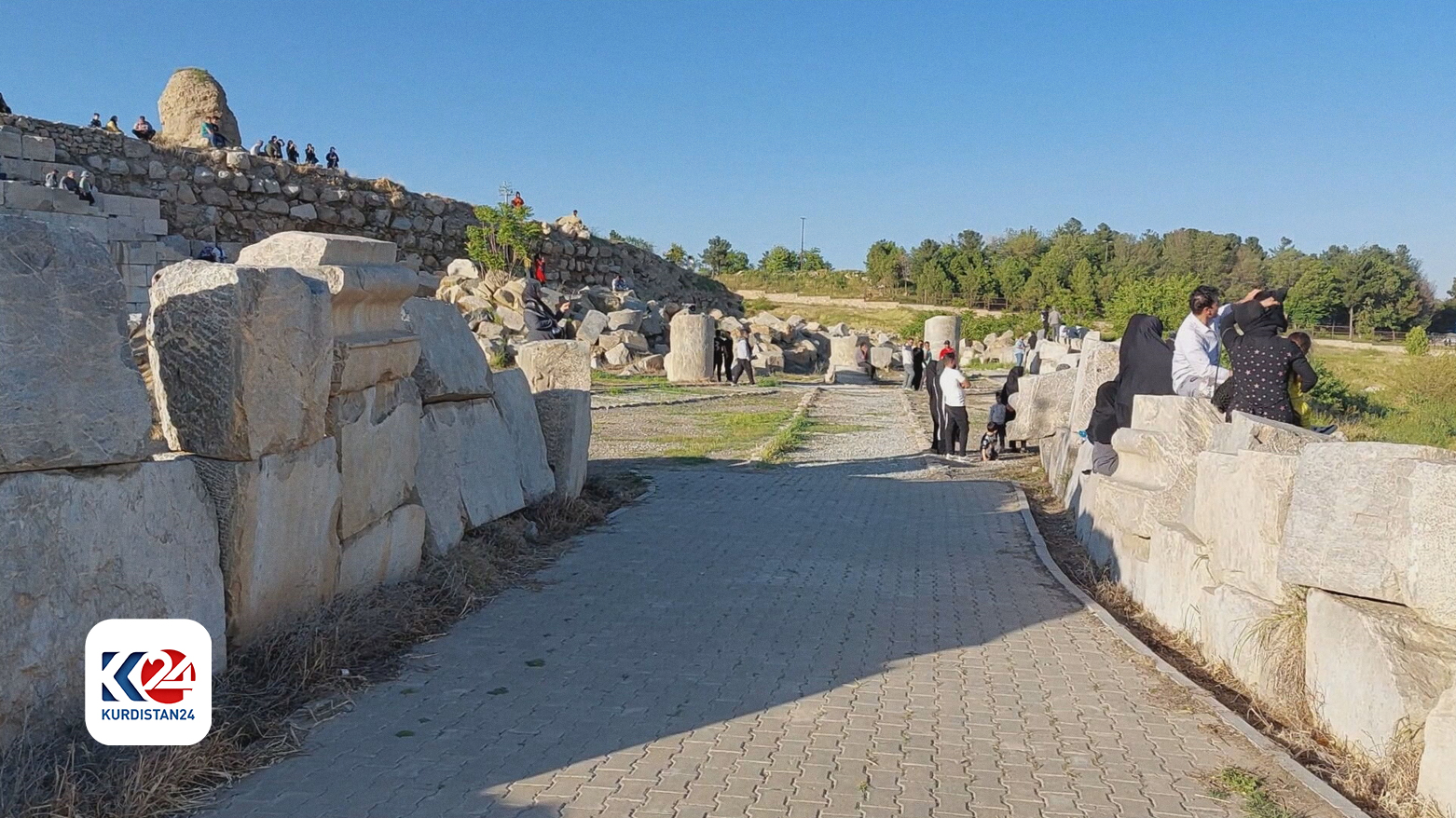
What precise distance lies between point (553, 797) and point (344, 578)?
2355 mm

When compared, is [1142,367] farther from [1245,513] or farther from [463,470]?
→ [463,470]

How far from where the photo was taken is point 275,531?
189 inches

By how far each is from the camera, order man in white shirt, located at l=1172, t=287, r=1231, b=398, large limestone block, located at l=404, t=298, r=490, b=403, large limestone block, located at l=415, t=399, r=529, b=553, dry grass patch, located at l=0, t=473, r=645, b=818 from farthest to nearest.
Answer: man in white shirt, located at l=1172, t=287, r=1231, b=398 → large limestone block, located at l=404, t=298, r=490, b=403 → large limestone block, located at l=415, t=399, r=529, b=553 → dry grass patch, located at l=0, t=473, r=645, b=818

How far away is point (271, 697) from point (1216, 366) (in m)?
7.18

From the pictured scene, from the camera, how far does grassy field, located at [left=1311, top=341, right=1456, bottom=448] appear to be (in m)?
11.6

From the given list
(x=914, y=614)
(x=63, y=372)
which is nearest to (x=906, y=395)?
(x=914, y=614)

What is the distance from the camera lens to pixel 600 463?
1270 centimetres

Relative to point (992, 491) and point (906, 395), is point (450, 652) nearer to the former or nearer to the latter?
point (992, 491)

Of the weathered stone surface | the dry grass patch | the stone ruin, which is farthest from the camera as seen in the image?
the weathered stone surface

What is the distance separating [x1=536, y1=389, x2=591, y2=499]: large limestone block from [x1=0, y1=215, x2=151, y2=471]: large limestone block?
5.57 m

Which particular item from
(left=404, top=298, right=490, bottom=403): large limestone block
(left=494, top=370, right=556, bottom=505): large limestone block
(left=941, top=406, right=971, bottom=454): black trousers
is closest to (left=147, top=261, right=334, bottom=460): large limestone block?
(left=404, top=298, right=490, bottom=403): large limestone block

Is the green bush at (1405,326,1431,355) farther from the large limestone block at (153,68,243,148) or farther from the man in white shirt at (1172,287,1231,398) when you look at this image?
the large limestone block at (153,68,243,148)

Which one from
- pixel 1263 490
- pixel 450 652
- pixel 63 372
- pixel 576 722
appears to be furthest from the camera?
pixel 450 652

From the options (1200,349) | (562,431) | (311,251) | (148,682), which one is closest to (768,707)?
(148,682)
